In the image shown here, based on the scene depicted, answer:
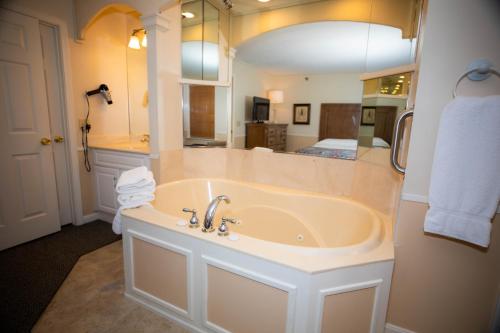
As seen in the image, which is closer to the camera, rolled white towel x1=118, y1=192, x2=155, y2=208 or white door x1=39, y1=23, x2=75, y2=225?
rolled white towel x1=118, y1=192, x2=155, y2=208

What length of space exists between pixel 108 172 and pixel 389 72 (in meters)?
2.81

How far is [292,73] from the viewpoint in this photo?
2.24m

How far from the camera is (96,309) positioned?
1.59 m

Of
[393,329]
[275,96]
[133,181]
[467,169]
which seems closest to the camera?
[467,169]

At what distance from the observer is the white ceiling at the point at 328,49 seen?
1.71 metres

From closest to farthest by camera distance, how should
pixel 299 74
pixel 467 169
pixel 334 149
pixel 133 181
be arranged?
pixel 467 169
pixel 133 181
pixel 334 149
pixel 299 74

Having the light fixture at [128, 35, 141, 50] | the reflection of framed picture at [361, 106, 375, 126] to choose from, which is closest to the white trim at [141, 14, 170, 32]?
the light fixture at [128, 35, 141, 50]

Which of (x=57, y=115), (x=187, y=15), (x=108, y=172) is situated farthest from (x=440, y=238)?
(x=57, y=115)

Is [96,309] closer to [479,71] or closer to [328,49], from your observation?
[479,71]

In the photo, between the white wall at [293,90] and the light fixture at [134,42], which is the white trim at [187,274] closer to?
the white wall at [293,90]

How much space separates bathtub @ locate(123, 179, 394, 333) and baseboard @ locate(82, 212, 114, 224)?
144 cm

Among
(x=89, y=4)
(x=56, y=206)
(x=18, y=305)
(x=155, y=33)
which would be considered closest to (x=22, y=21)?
(x=89, y=4)

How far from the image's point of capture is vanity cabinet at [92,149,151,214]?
255cm

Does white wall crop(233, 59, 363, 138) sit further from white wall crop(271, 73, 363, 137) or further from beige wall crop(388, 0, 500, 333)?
beige wall crop(388, 0, 500, 333)
